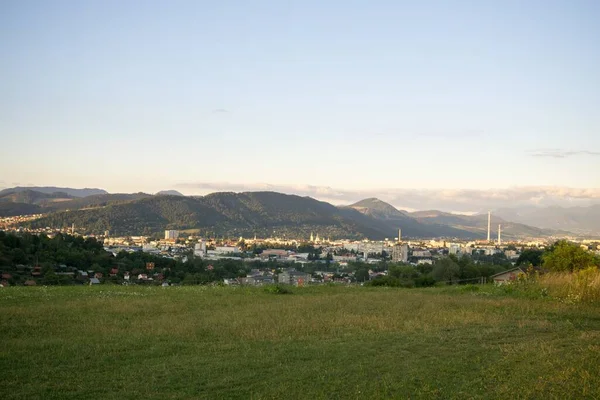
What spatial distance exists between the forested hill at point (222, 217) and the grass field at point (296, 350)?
9586cm

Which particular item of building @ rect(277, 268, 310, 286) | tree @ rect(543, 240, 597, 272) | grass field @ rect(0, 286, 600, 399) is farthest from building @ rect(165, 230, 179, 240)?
grass field @ rect(0, 286, 600, 399)

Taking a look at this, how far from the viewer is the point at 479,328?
500 inches

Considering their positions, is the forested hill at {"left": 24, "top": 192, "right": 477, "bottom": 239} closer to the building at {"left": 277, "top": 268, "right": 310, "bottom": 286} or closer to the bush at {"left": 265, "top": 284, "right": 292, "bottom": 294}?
the building at {"left": 277, "top": 268, "right": 310, "bottom": 286}

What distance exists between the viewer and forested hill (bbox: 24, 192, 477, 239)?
119m

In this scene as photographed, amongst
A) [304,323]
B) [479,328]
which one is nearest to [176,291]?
[304,323]

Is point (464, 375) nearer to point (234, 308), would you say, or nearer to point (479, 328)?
point (479, 328)

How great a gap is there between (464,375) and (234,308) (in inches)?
391

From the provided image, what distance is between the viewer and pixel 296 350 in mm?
10578

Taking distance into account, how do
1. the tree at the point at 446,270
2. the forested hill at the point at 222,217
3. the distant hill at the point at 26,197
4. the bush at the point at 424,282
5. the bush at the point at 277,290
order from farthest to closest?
the distant hill at the point at 26,197, the forested hill at the point at 222,217, the tree at the point at 446,270, the bush at the point at 424,282, the bush at the point at 277,290

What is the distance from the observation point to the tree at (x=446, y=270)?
47.9 metres

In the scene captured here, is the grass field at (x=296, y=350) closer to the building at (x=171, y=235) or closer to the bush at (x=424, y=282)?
the bush at (x=424, y=282)

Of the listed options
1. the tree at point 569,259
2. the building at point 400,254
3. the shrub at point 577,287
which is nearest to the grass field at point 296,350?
the shrub at point 577,287

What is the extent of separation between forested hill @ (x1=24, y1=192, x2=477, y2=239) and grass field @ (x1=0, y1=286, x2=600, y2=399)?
95860mm

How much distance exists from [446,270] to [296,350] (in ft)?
135
